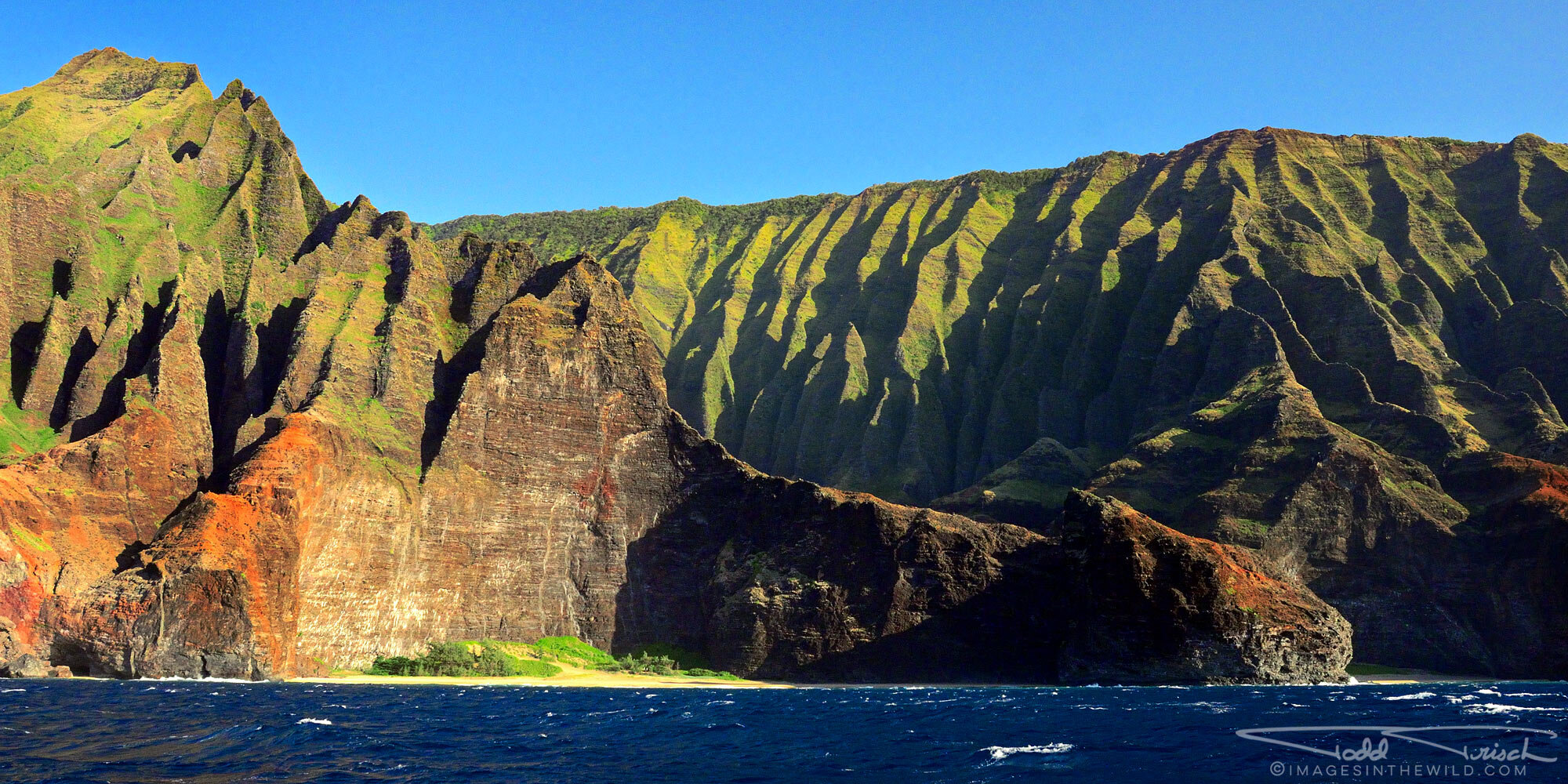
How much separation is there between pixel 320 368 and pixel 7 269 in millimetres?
29643

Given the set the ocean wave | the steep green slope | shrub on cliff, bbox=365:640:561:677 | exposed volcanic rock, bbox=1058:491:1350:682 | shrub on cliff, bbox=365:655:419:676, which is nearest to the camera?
the ocean wave

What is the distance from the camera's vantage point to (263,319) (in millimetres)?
100062

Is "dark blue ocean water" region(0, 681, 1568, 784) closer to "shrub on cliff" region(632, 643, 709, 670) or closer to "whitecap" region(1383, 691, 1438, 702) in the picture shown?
"whitecap" region(1383, 691, 1438, 702)

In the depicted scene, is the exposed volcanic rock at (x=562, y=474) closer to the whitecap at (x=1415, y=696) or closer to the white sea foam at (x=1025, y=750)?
the whitecap at (x=1415, y=696)

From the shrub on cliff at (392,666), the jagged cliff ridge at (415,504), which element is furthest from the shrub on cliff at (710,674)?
the shrub on cliff at (392,666)

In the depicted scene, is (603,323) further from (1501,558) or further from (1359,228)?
(1359,228)

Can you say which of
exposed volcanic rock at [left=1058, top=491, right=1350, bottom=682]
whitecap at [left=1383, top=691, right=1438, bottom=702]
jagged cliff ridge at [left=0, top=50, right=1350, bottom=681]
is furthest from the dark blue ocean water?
exposed volcanic rock at [left=1058, top=491, right=1350, bottom=682]

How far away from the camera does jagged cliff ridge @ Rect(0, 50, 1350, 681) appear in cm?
7800

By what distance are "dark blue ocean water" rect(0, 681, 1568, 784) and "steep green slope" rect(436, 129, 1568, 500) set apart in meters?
73.5

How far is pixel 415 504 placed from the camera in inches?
3524

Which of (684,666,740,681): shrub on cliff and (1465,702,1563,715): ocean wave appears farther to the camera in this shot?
(684,666,740,681): shrub on cliff

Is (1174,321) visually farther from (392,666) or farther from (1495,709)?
(392,666)

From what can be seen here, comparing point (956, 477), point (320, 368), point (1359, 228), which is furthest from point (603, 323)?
point (1359, 228)

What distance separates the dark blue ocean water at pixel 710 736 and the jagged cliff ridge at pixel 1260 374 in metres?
37.0
